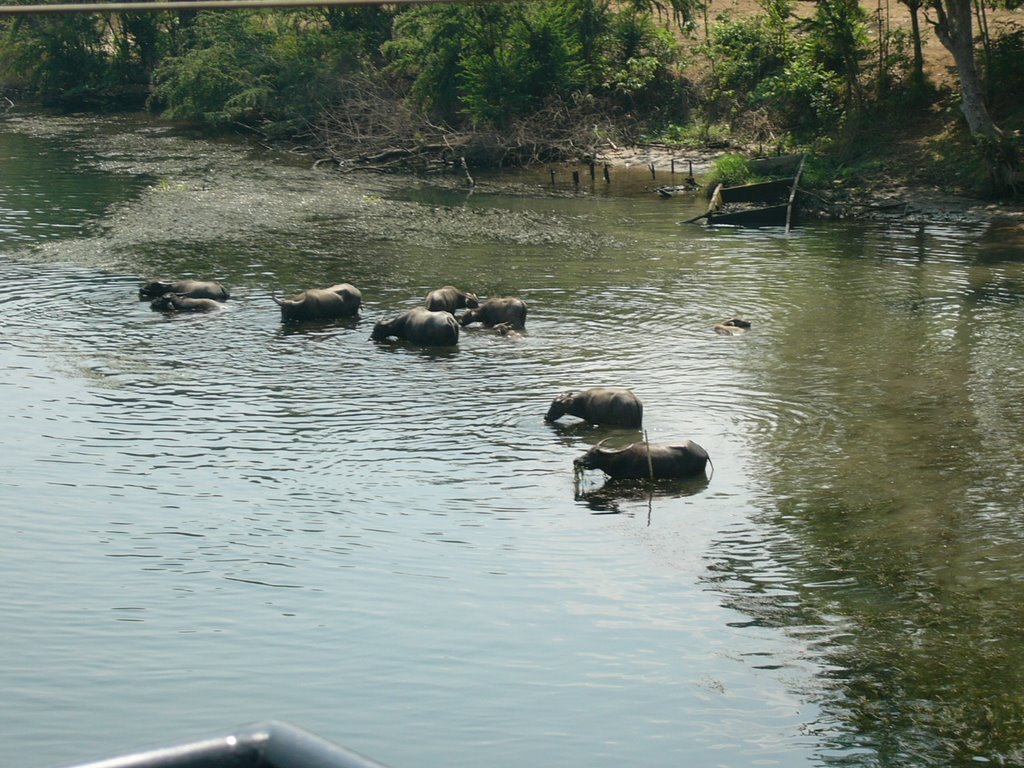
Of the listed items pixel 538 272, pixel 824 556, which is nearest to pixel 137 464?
pixel 824 556

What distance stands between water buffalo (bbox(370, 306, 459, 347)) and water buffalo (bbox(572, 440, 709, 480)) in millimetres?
5690

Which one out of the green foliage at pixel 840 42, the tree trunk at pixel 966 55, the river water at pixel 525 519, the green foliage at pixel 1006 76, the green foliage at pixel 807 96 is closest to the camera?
the river water at pixel 525 519

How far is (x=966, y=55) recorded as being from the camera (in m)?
29.1

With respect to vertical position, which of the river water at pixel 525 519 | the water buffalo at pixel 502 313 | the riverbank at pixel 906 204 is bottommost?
the river water at pixel 525 519

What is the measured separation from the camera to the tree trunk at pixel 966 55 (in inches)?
1141

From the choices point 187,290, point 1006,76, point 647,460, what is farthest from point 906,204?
point 647,460

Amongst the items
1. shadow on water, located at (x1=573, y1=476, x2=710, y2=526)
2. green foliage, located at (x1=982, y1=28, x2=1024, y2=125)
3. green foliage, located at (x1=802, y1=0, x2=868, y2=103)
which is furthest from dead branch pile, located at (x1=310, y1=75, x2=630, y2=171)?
shadow on water, located at (x1=573, y1=476, x2=710, y2=526)

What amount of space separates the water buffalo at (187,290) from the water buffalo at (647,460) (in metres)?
9.87

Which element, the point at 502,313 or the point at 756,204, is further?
the point at 756,204

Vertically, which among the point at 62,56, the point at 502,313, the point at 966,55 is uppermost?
the point at 62,56

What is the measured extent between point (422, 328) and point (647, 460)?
6291 mm

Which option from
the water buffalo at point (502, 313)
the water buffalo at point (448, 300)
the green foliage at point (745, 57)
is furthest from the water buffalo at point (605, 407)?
the green foliage at point (745, 57)

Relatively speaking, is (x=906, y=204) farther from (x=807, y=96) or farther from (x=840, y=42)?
(x=807, y=96)

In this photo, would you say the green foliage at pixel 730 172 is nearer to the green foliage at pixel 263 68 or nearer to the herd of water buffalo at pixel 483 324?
the herd of water buffalo at pixel 483 324
